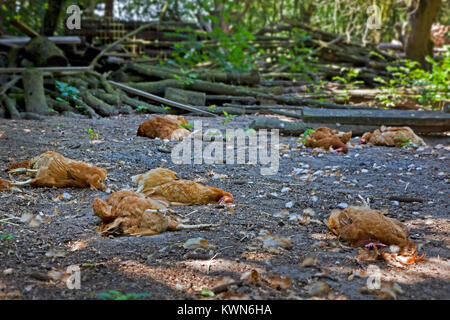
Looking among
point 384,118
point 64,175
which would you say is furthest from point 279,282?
point 384,118

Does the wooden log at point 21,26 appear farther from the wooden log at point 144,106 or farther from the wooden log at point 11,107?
the wooden log at point 144,106

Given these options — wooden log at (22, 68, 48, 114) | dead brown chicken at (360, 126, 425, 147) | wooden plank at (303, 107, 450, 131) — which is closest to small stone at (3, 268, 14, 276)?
dead brown chicken at (360, 126, 425, 147)

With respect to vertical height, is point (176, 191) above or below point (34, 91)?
below

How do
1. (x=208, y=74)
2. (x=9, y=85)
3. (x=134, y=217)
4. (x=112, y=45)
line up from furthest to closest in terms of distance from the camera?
(x=112, y=45)
(x=208, y=74)
(x=9, y=85)
(x=134, y=217)

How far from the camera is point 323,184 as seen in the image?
4.76m

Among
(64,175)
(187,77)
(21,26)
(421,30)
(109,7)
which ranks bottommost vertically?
(64,175)

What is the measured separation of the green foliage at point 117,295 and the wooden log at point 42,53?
8.19 metres

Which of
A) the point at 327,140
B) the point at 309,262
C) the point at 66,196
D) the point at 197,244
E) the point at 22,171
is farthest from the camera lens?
the point at 327,140

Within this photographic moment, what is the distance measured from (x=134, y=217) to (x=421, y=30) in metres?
11.7

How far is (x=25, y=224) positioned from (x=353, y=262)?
222cm

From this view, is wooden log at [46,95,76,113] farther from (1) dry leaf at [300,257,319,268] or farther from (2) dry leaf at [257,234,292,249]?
(1) dry leaf at [300,257,319,268]

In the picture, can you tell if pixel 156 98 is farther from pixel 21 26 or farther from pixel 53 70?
pixel 21 26

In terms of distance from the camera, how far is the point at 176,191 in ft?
12.7
